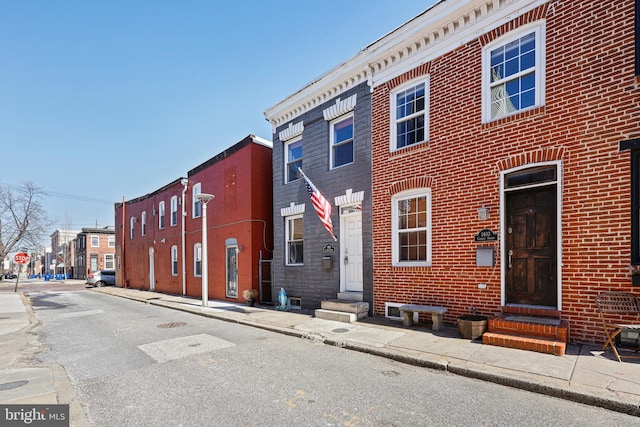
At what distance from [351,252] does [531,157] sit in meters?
5.17

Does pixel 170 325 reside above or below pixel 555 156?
below

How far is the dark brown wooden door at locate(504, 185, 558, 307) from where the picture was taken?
21.1 feet

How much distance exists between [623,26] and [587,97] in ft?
3.93

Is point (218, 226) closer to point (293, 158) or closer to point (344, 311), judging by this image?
point (293, 158)

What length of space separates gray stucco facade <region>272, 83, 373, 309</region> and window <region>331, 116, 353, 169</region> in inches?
5.7

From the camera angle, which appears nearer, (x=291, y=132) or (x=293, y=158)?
(x=291, y=132)

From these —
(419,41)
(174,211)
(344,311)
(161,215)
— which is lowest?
(344,311)

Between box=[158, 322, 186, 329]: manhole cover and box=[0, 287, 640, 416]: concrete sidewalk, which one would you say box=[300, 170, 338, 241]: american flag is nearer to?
box=[0, 287, 640, 416]: concrete sidewalk

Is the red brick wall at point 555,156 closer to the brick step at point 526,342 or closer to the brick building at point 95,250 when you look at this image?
the brick step at point 526,342

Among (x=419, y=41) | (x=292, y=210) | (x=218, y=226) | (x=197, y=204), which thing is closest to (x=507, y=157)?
(x=419, y=41)

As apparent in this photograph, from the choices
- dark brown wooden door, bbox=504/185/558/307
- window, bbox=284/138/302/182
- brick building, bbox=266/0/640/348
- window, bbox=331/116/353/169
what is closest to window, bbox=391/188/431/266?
brick building, bbox=266/0/640/348

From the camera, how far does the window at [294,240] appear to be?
11.9 m

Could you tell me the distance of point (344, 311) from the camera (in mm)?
9047

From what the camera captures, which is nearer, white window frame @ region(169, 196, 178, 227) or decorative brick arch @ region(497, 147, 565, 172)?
decorative brick arch @ region(497, 147, 565, 172)
